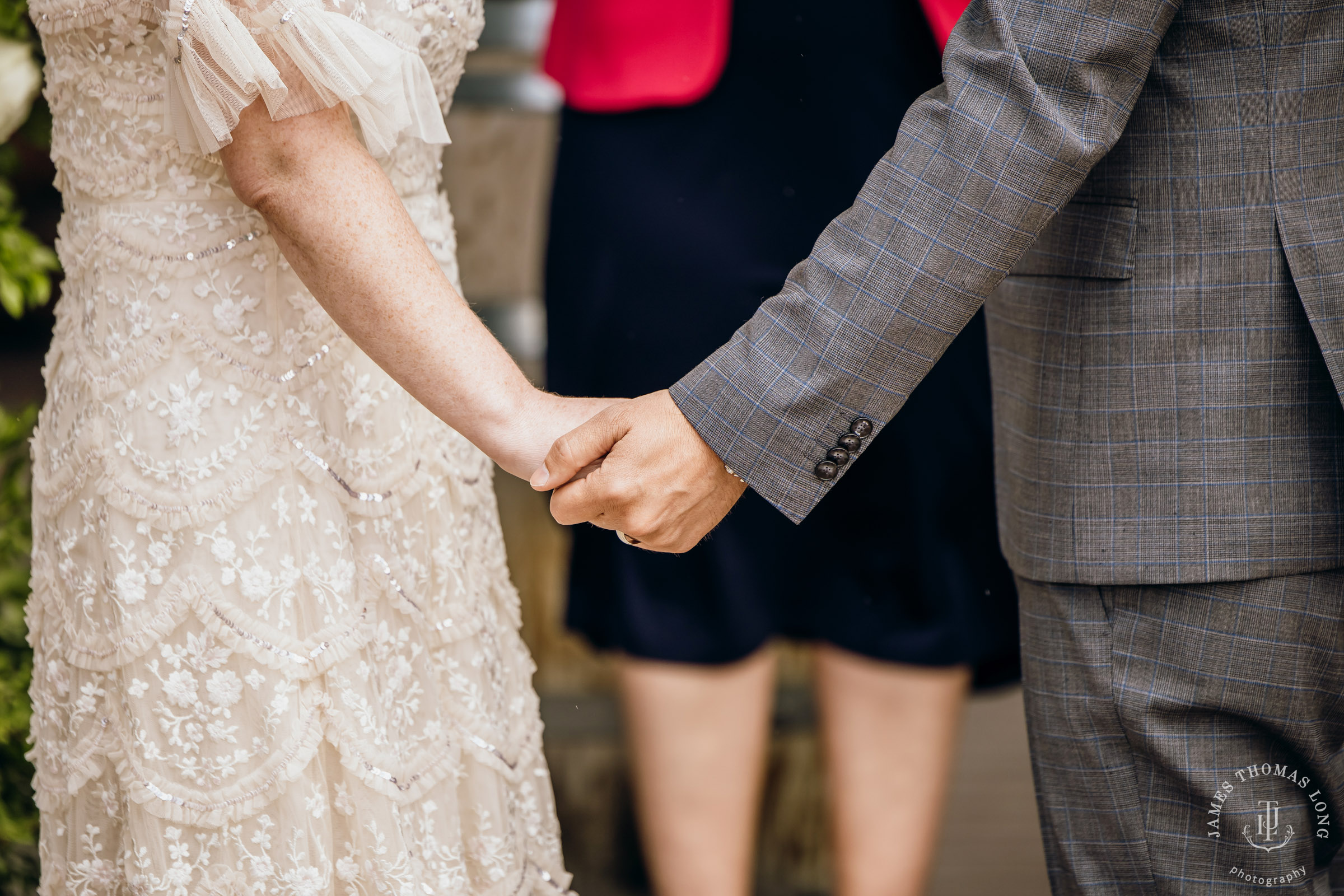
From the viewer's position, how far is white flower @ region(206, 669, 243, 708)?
0.94 m

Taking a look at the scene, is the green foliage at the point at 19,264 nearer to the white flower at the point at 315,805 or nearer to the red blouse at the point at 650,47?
the red blouse at the point at 650,47

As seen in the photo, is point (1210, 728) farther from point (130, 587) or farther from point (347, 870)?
point (130, 587)

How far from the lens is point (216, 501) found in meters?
0.94

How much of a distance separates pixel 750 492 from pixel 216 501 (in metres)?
0.83

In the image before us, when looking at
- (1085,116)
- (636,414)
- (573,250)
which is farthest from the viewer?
(573,250)

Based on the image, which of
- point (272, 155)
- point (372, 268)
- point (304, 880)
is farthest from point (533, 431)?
point (304, 880)

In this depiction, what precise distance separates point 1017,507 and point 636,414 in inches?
15.0

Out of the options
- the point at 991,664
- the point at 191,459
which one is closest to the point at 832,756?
the point at 991,664

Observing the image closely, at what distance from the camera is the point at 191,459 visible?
942 millimetres

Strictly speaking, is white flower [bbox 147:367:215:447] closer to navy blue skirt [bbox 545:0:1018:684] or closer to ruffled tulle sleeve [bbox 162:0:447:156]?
ruffled tulle sleeve [bbox 162:0:447:156]

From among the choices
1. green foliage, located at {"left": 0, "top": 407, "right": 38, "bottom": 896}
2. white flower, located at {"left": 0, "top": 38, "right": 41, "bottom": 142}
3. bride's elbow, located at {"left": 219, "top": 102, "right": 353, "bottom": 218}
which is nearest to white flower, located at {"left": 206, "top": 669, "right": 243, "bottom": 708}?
bride's elbow, located at {"left": 219, "top": 102, "right": 353, "bottom": 218}

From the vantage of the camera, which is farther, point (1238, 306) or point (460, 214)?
point (460, 214)

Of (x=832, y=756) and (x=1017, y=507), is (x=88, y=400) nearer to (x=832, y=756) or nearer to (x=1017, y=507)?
(x=1017, y=507)

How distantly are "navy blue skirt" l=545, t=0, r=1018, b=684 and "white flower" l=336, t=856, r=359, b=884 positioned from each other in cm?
67
